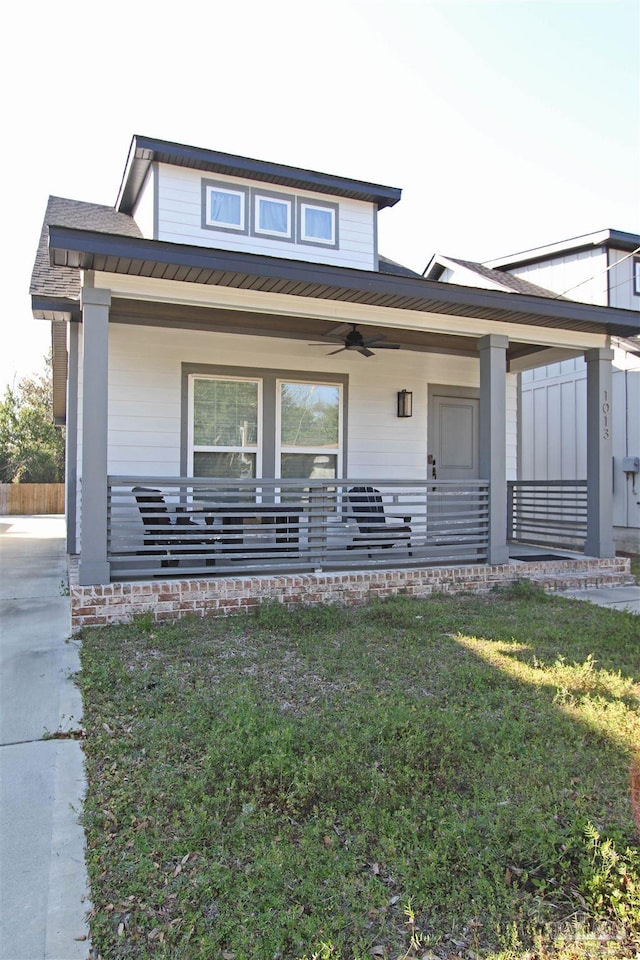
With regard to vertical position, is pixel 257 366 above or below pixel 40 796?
above

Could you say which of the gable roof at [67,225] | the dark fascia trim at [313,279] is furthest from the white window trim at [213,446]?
the dark fascia trim at [313,279]

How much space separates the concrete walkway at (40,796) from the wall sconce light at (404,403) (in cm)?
496

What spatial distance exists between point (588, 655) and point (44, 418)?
25089mm

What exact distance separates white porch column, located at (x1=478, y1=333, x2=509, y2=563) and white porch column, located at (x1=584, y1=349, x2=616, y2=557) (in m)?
1.40

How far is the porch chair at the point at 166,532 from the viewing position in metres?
5.57

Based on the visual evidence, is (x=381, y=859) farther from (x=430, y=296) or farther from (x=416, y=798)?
(x=430, y=296)

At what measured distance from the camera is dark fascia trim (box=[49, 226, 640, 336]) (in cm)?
508

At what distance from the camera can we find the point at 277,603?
19.1 feet

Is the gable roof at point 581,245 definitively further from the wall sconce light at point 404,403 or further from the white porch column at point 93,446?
the white porch column at point 93,446

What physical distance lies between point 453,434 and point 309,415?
2.32 meters

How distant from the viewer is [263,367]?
7.87m

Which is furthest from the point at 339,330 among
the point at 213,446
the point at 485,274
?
the point at 485,274

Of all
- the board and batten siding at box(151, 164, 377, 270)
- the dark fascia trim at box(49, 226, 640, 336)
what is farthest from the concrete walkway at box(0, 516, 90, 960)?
the board and batten siding at box(151, 164, 377, 270)

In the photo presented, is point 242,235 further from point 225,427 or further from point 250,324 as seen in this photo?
point 225,427
